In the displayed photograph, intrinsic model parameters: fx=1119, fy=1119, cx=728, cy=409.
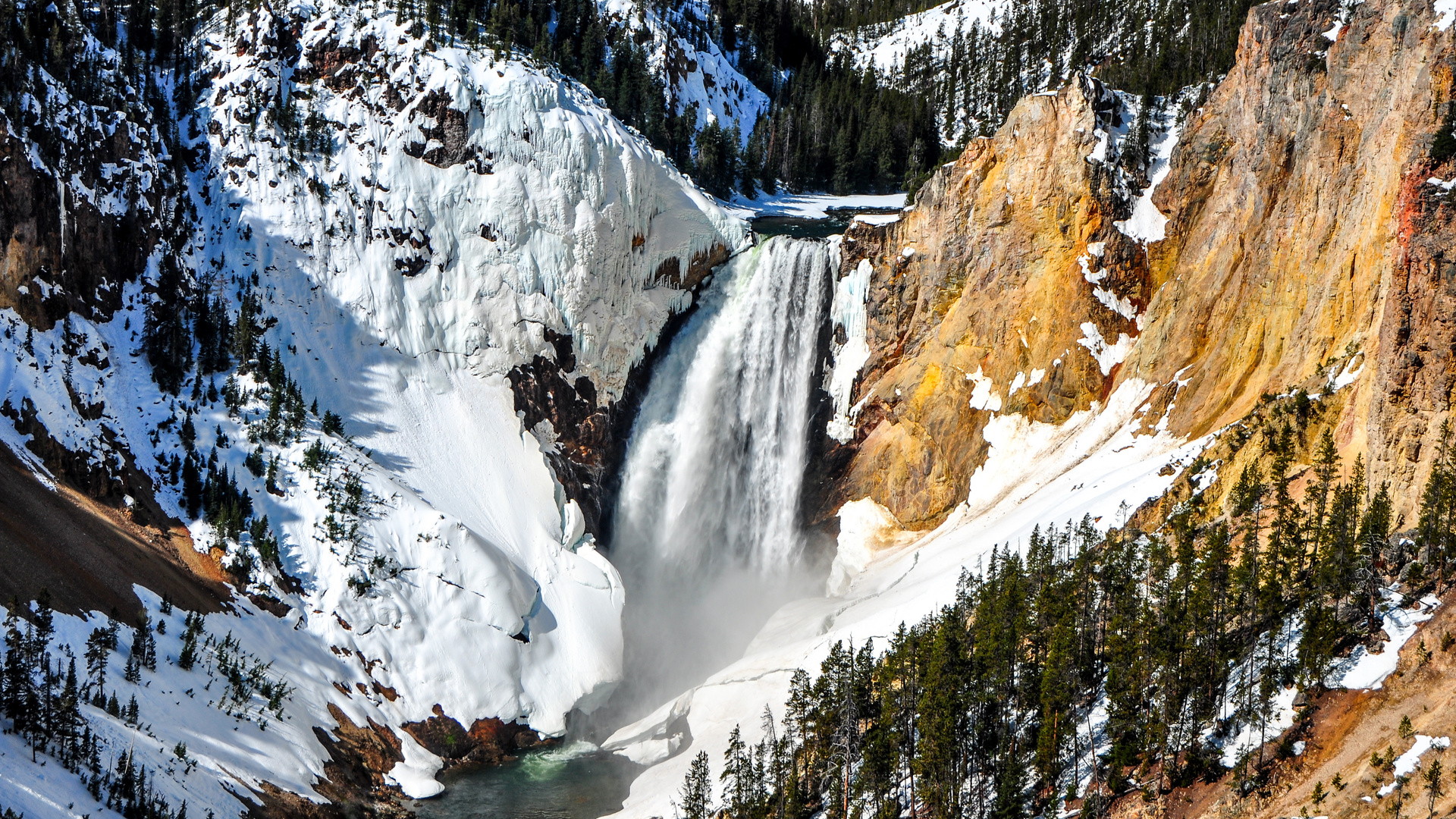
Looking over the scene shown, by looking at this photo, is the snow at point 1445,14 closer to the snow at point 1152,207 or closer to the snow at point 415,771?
the snow at point 1152,207

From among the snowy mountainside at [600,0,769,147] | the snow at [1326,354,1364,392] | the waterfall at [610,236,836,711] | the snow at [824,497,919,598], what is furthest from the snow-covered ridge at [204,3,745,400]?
the snow at [1326,354,1364,392]

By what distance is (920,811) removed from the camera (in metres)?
30.8

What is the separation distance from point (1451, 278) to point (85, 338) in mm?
43448

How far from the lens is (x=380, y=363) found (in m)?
48.2

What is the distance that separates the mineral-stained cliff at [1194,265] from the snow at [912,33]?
69.8 m

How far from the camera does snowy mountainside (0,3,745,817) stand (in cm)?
3919

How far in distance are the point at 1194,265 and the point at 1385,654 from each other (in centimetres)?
2143

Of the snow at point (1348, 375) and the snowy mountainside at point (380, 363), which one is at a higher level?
the snowy mountainside at point (380, 363)

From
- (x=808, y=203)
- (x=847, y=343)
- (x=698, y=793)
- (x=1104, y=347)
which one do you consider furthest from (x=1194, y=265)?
(x=808, y=203)

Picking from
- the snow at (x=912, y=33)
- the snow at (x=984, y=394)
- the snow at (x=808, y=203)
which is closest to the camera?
the snow at (x=984, y=394)

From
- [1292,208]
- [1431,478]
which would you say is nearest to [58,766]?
[1431,478]

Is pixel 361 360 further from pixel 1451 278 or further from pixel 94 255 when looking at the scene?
pixel 1451 278

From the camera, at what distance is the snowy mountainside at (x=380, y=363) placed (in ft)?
129

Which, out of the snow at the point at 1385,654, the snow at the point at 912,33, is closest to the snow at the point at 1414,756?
the snow at the point at 1385,654
